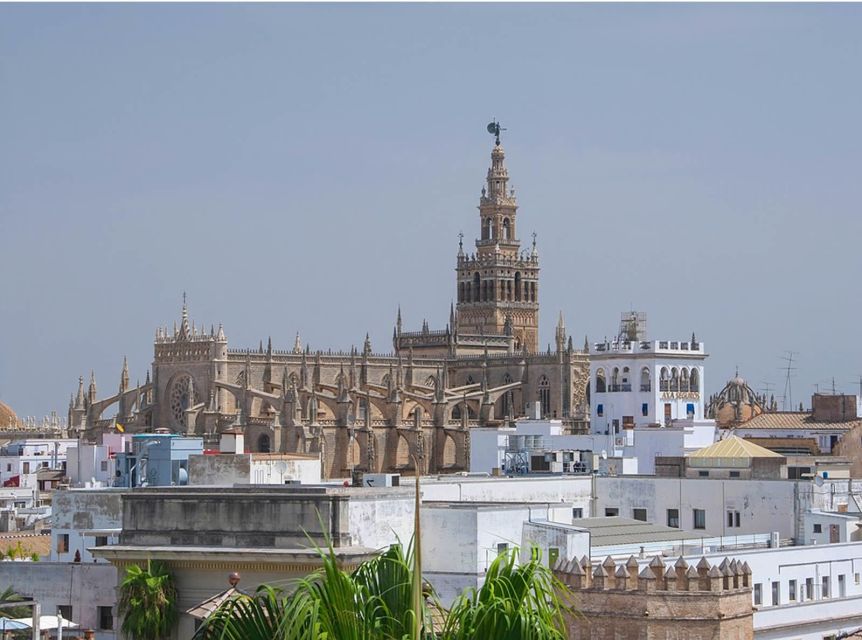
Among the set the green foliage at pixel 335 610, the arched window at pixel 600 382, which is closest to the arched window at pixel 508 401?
the arched window at pixel 600 382

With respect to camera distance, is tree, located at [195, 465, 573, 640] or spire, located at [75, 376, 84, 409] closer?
tree, located at [195, 465, 573, 640]

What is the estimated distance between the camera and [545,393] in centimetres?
11150

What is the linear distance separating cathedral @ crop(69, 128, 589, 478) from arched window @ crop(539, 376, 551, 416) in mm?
82

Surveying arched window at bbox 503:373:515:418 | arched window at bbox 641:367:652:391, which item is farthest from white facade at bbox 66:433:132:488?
arched window at bbox 503:373:515:418

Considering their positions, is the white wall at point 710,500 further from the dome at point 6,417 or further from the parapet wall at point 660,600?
the dome at point 6,417

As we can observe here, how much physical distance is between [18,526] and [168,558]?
27.5 metres

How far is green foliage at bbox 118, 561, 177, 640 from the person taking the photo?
29.6m

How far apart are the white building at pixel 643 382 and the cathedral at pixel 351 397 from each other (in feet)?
23.8

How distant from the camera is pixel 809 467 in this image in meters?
53.2

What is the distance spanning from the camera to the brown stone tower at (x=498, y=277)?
427ft

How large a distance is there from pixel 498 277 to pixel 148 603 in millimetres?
100863

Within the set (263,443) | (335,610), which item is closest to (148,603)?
(335,610)

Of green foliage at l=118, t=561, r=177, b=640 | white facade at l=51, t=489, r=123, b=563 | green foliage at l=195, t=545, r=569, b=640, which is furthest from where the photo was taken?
white facade at l=51, t=489, r=123, b=563

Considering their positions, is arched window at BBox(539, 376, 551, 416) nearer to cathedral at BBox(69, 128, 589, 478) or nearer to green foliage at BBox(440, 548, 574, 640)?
cathedral at BBox(69, 128, 589, 478)
